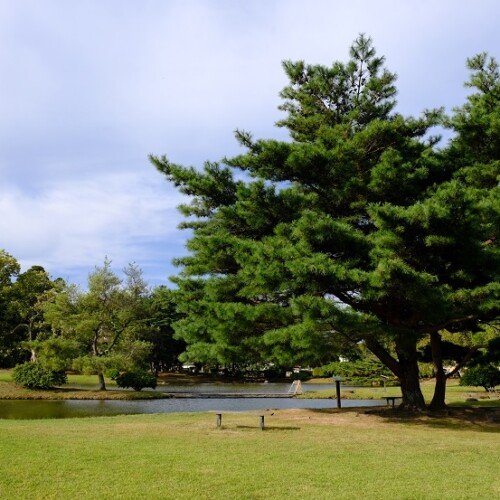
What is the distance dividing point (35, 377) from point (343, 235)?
964 inches

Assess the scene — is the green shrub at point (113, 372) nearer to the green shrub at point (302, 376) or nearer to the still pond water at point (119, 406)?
the still pond water at point (119, 406)

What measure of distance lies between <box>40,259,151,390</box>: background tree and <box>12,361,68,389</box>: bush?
6.59ft

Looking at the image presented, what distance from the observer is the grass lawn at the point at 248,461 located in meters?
6.56

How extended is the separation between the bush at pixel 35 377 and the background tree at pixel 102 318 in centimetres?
201

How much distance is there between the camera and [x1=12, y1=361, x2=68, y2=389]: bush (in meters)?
30.6

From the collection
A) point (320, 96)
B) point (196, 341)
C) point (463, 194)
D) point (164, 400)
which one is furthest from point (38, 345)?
point (463, 194)

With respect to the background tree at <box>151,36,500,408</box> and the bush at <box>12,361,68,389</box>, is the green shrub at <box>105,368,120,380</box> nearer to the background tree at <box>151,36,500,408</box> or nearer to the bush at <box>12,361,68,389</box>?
the bush at <box>12,361,68,389</box>

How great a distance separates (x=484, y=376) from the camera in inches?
1076

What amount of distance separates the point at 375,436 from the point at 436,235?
468 centimetres

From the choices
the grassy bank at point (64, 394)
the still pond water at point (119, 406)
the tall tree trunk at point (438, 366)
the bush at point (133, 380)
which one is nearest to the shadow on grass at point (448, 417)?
the tall tree trunk at point (438, 366)

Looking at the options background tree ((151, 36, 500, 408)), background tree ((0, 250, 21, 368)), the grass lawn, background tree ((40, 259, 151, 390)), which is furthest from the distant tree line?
the grass lawn

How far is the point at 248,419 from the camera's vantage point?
14711 mm

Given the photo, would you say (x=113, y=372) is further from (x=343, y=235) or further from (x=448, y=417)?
(x=343, y=235)

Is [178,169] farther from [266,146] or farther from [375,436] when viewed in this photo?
[375,436]
